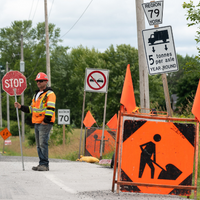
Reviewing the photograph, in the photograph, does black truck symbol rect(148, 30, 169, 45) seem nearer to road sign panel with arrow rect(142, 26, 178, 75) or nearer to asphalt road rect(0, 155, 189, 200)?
road sign panel with arrow rect(142, 26, 178, 75)

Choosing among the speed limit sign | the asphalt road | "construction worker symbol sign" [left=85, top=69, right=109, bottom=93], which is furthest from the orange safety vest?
the speed limit sign

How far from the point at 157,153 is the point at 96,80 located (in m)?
8.02

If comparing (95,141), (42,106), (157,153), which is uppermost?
(42,106)

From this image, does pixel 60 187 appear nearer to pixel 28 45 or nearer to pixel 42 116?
pixel 42 116

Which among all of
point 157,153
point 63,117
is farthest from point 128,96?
point 63,117

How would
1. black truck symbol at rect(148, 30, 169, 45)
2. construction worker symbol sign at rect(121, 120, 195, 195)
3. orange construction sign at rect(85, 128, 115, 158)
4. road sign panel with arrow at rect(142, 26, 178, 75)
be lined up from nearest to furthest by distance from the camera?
construction worker symbol sign at rect(121, 120, 195, 195), road sign panel with arrow at rect(142, 26, 178, 75), black truck symbol at rect(148, 30, 169, 45), orange construction sign at rect(85, 128, 115, 158)

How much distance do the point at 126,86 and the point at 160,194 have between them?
1.72 meters

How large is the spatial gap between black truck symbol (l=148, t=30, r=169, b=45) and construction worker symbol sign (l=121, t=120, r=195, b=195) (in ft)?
7.50

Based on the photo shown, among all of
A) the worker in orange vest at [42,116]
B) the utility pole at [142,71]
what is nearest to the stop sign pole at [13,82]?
the worker in orange vest at [42,116]

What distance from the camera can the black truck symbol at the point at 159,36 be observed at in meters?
7.46

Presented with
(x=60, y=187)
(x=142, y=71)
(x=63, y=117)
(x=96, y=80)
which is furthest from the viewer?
(x=63, y=117)

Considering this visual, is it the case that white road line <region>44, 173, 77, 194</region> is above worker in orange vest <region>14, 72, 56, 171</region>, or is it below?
below

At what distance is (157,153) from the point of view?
18.6 ft

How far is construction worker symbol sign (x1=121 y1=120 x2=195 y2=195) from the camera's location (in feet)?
18.5
